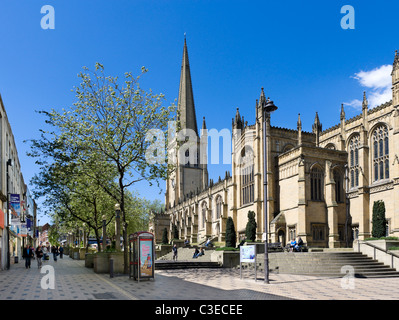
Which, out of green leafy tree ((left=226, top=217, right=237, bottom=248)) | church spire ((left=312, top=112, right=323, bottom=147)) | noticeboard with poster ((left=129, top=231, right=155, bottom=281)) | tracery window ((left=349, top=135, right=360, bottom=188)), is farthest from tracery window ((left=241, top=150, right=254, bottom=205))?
noticeboard with poster ((left=129, top=231, right=155, bottom=281))

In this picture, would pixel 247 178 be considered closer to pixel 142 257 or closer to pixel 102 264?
pixel 102 264

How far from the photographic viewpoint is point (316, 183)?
140 feet

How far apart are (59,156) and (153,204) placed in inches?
3706

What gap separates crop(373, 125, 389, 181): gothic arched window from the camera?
128 ft

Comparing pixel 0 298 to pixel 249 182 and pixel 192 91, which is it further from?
pixel 192 91

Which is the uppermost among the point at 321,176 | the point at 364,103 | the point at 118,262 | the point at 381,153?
the point at 364,103

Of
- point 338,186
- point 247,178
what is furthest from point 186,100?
point 338,186

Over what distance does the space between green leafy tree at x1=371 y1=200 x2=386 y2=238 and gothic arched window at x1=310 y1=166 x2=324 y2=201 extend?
284 inches

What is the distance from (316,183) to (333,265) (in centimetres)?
1877

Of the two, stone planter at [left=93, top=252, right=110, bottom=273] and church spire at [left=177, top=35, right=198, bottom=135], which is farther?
church spire at [left=177, top=35, right=198, bottom=135]

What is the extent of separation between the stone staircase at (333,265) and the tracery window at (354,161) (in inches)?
688

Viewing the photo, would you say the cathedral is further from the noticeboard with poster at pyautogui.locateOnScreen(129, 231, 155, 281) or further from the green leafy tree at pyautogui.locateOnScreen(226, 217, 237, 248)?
the noticeboard with poster at pyautogui.locateOnScreen(129, 231, 155, 281)

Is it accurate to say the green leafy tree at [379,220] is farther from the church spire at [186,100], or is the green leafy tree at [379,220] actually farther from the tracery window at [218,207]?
the church spire at [186,100]
